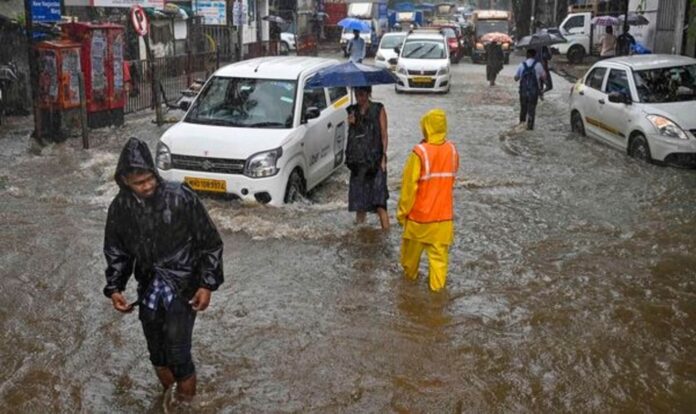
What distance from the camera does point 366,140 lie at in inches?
314

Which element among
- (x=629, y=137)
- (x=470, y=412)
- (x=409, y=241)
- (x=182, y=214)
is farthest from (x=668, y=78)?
(x=182, y=214)

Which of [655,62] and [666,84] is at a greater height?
[655,62]

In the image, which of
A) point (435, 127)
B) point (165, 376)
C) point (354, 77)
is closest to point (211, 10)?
point (354, 77)

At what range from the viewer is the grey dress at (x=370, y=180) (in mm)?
7969

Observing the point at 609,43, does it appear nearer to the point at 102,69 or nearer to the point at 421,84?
the point at 421,84

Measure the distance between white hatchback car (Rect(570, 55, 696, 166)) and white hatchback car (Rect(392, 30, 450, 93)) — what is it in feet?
27.8

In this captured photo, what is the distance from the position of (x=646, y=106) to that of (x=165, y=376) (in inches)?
367

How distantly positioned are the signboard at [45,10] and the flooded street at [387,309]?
10.5ft

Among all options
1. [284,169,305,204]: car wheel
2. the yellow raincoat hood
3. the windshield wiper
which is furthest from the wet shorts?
the windshield wiper

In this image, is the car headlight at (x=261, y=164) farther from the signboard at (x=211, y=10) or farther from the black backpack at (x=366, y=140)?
the signboard at (x=211, y=10)

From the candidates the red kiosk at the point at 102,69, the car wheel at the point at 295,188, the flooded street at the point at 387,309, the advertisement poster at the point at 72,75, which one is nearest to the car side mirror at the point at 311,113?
the car wheel at the point at 295,188

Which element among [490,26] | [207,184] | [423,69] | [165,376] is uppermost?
[490,26]

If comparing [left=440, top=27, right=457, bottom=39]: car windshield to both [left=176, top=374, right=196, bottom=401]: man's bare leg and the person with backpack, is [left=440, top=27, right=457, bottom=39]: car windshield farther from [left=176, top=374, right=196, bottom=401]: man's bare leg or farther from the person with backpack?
[left=176, top=374, right=196, bottom=401]: man's bare leg

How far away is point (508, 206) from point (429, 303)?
3700 mm
